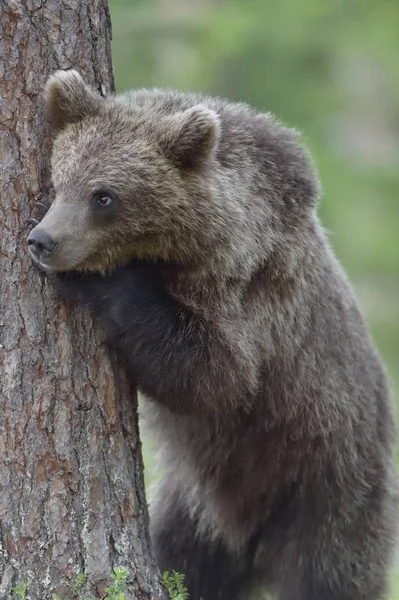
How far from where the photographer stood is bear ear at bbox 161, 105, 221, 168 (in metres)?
4.98

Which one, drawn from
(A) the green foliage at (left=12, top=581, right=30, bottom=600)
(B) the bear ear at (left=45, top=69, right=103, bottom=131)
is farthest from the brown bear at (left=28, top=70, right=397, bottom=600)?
(A) the green foliage at (left=12, top=581, right=30, bottom=600)

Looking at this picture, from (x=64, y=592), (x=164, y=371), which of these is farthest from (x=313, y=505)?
(x=64, y=592)

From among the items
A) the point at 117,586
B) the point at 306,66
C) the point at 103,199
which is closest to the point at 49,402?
the point at 117,586

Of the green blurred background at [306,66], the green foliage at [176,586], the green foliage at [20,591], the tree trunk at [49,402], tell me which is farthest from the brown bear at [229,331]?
the green blurred background at [306,66]

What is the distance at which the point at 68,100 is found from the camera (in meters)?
4.86

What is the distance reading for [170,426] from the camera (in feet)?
19.7

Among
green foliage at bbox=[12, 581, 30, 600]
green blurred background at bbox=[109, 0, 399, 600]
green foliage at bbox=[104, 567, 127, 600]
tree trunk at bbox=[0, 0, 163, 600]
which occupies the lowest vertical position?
green foliage at bbox=[12, 581, 30, 600]

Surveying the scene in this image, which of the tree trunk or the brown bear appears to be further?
the brown bear

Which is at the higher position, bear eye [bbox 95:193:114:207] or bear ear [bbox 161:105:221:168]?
bear ear [bbox 161:105:221:168]

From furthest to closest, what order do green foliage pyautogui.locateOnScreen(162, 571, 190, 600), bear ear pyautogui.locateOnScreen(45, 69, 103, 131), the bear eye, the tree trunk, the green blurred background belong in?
the green blurred background, green foliage pyautogui.locateOnScreen(162, 571, 190, 600), the bear eye, bear ear pyautogui.locateOnScreen(45, 69, 103, 131), the tree trunk

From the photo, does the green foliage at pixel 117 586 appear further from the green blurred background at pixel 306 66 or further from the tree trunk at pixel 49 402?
the green blurred background at pixel 306 66

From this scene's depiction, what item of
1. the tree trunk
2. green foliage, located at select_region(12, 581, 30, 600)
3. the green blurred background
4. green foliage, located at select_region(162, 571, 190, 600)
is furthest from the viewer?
the green blurred background

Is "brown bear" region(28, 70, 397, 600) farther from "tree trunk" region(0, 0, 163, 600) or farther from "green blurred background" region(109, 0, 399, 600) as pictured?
"green blurred background" region(109, 0, 399, 600)

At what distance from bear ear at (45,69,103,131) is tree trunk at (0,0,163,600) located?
68 millimetres
